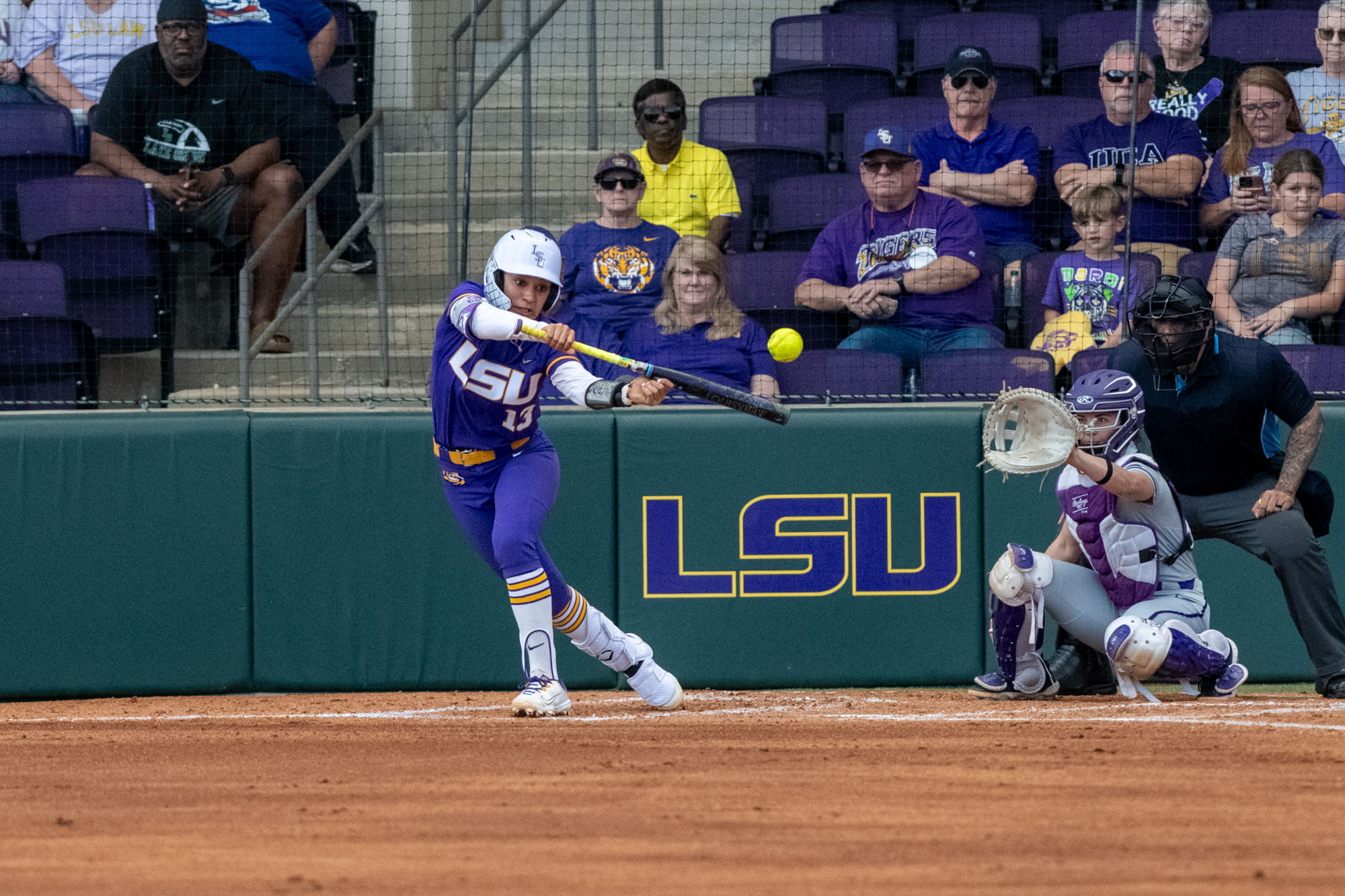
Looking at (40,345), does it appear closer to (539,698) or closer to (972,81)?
(539,698)

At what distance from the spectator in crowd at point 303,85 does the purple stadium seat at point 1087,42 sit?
4222mm

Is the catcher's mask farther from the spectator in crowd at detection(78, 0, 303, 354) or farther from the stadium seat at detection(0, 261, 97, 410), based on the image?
the stadium seat at detection(0, 261, 97, 410)

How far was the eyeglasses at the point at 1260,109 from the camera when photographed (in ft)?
25.3

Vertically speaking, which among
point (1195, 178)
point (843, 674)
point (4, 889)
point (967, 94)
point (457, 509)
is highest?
point (967, 94)

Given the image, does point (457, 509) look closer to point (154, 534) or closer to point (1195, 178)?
point (154, 534)

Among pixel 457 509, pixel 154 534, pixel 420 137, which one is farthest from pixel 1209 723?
pixel 420 137

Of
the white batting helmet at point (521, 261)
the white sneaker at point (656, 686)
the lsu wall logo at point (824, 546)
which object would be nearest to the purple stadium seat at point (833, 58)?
the lsu wall logo at point (824, 546)

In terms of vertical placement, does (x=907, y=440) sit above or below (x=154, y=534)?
above

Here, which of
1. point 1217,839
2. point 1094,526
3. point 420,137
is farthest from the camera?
point 420,137

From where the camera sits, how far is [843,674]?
24.0 ft

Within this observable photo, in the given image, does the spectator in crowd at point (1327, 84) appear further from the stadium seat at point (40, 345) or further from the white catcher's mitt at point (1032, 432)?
the stadium seat at point (40, 345)

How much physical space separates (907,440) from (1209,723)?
96.6 inches

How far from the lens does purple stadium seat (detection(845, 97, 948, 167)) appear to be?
8336 mm

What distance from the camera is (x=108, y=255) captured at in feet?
24.9
